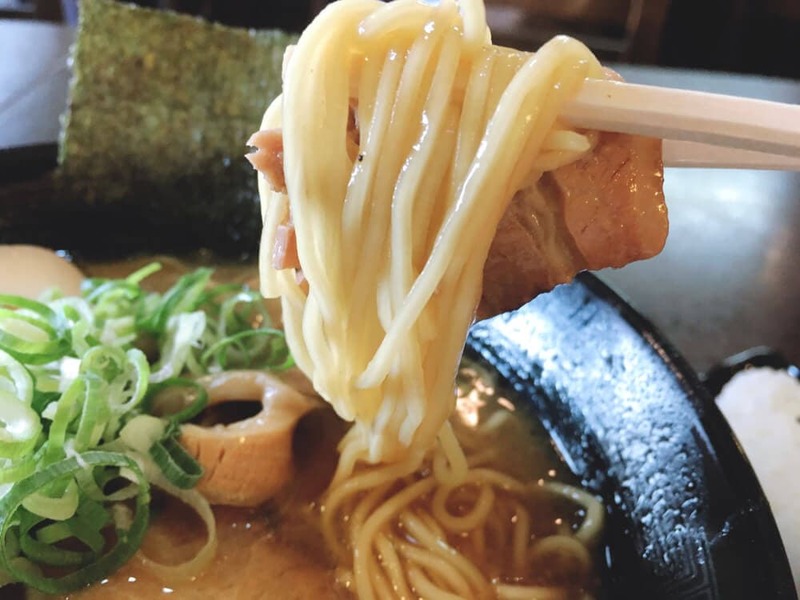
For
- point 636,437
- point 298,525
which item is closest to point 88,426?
point 298,525

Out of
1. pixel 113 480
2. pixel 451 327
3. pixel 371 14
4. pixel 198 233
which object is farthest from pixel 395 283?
pixel 198 233

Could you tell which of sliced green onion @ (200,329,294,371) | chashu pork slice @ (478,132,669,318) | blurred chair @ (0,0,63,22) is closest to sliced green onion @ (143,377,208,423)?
sliced green onion @ (200,329,294,371)

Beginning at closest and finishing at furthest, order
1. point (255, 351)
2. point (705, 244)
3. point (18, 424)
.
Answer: point (18, 424)
point (255, 351)
point (705, 244)

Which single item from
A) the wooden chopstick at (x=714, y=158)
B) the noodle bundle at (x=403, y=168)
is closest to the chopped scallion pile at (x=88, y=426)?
the noodle bundle at (x=403, y=168)

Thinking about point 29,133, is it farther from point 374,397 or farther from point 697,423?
point 697,423

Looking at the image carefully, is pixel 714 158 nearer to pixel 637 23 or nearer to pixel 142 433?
pixel 142 433
